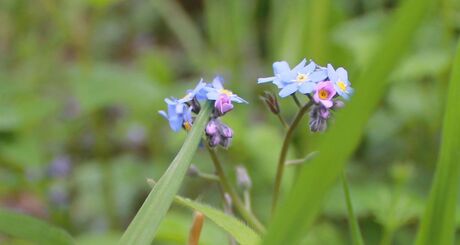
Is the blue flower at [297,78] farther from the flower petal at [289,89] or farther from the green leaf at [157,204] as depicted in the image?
the green leaf at [157,204]

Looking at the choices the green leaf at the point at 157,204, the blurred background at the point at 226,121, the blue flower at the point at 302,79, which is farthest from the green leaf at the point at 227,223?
the blurred background at the point at 226,121

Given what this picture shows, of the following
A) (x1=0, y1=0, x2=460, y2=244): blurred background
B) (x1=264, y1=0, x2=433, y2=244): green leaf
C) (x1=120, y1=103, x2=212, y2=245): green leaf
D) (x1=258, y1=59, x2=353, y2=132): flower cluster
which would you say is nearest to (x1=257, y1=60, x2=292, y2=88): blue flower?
(x1=258, y1=59, x2=353, y2=132): flower cluster

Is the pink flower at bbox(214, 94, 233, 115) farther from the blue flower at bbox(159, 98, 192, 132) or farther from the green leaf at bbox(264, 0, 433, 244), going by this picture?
the green leaf at bbox(264, 0, 433, 244)

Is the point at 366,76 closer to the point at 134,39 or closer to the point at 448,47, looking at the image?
the point at 448,47

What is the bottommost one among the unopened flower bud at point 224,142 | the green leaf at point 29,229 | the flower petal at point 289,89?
the green leaf at point 29,229

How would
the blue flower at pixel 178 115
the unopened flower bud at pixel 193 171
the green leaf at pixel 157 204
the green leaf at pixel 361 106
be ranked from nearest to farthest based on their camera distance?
the green leaf at pixel 361 106, the green leaf at pixel 157 204, the blue flower at pixel 178 115, the unopened flower bud at pixel 193 171

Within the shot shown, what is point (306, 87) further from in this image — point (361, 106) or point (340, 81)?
point (361, 106)
